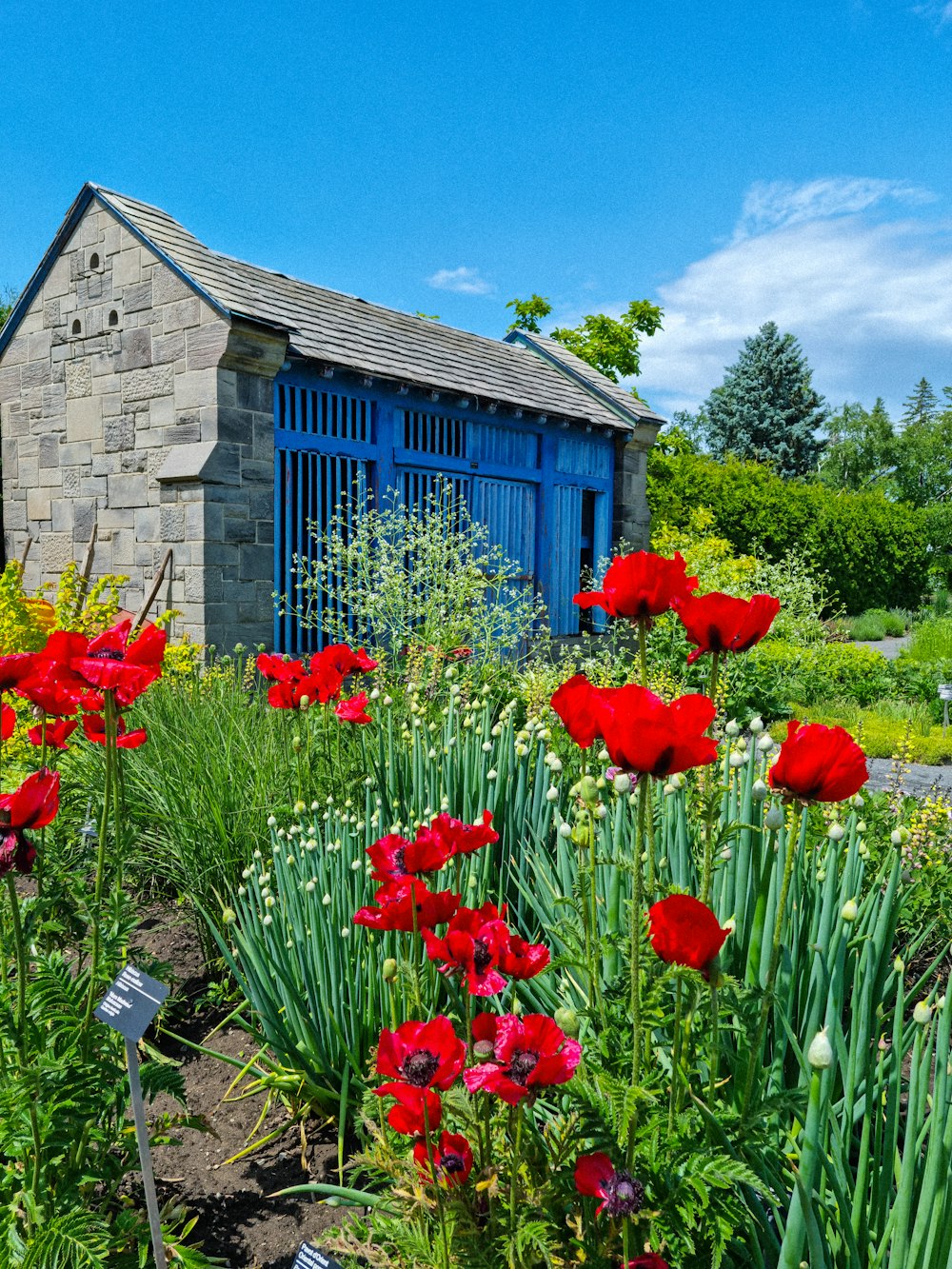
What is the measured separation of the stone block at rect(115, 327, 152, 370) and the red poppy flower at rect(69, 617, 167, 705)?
276 inches

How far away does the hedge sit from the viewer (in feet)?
58.1

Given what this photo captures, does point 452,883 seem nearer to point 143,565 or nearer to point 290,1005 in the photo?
point 290,1005

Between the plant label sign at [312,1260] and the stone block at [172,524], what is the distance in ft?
22.4

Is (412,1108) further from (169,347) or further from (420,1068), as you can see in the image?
(169,347)

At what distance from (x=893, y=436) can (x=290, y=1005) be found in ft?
157

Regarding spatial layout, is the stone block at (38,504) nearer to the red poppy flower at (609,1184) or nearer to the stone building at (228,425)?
the stone building at (228,425)

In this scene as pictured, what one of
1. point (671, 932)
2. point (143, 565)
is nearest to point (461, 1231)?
point (671, 932)

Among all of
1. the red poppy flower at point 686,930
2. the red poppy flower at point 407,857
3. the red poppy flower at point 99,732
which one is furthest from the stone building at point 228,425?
the red poppy flower at point 686,930

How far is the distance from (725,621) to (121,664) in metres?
1.15

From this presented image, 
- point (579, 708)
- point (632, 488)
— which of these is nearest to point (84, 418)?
point (632, 488)

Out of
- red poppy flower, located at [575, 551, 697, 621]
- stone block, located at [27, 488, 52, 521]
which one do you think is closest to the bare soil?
red poppy flower, located at [575, 551, 697, 621]

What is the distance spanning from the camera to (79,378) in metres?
9.02

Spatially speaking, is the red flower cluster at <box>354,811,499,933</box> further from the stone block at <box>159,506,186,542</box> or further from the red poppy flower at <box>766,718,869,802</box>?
the stone block at <box>159,506,186,542</box>

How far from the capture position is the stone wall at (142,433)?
7.43 meters
